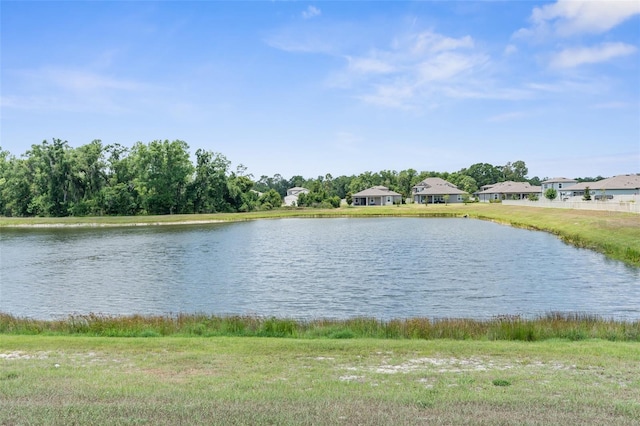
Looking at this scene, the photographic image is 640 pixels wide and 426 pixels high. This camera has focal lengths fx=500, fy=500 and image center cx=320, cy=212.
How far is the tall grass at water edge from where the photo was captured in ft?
43.1

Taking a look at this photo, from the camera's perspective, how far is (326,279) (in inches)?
1059

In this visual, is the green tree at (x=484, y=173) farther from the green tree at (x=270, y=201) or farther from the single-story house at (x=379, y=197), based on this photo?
the green tree at (x=270, y=201)

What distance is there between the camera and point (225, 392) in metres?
7.57

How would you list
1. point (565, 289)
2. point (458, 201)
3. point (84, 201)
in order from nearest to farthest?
1. point (565, 289)
2. point (84, 201)
3. point (458, 201)

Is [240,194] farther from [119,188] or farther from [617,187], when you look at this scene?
[617,187]

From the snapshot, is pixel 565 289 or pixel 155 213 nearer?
pixel 565 289

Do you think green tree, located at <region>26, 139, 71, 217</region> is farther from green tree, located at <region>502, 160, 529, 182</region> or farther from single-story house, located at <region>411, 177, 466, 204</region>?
green tree, located at <region>502, 160, 529, 182</region>

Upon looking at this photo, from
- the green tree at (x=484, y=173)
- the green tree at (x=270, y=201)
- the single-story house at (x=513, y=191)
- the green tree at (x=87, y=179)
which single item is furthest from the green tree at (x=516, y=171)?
the green tree at (x=87, y=179)

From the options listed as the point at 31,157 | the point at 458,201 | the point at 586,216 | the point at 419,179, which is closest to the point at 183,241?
the point at 586,216

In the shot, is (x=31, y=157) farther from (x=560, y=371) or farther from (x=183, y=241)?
(x=560, y=371)

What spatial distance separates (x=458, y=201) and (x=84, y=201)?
8555 centimetres

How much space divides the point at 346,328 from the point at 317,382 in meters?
6.08

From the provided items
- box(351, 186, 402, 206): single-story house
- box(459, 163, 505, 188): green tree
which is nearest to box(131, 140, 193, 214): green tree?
box(351, 186, 402, 206): single-story house

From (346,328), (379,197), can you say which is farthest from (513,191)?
(346,328)
